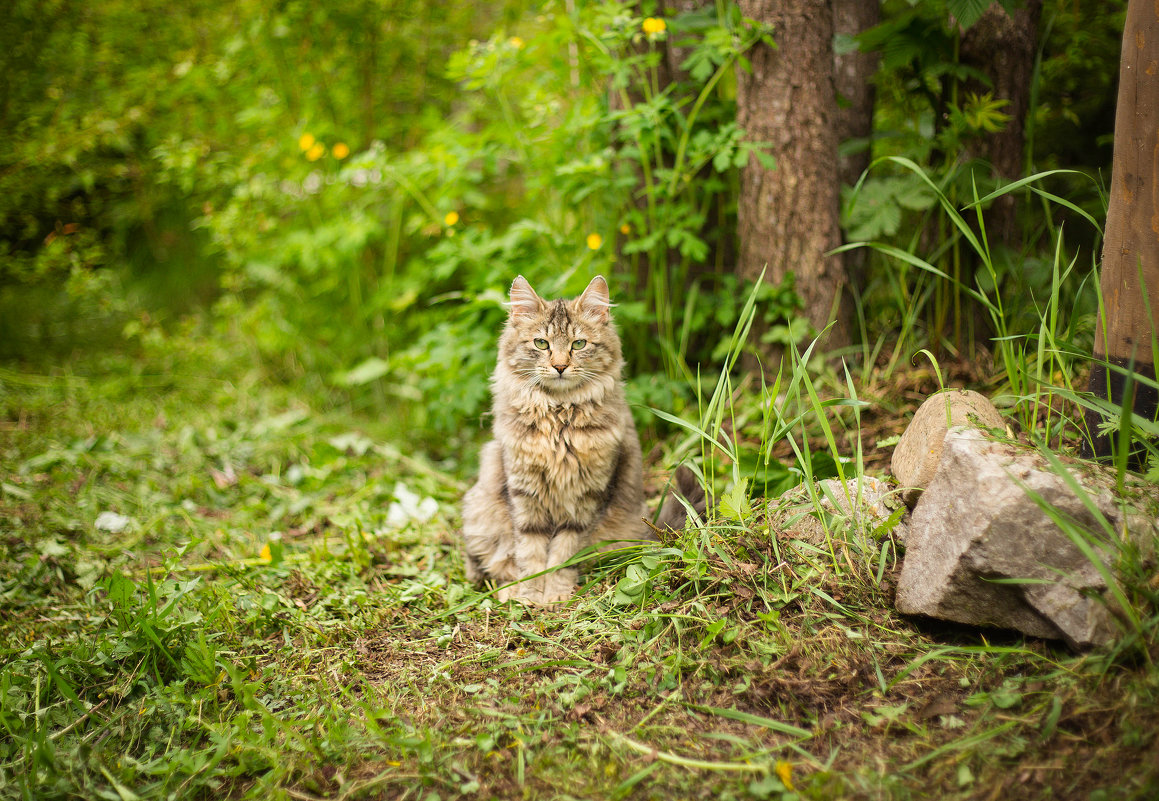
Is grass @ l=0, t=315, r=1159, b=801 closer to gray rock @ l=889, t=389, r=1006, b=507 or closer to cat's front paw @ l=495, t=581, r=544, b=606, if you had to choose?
cat's front paw @ l=495, t=581, r=544, b=606

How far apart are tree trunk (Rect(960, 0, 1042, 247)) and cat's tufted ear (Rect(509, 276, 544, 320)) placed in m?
1.98

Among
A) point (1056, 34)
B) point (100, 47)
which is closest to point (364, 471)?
point (100, 47)

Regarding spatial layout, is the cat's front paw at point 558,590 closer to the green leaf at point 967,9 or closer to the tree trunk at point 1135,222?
the tree trunk at point 1135,222

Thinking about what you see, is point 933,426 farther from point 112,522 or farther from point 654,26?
point 112,522

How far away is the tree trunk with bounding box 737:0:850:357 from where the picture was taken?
2.92 meters

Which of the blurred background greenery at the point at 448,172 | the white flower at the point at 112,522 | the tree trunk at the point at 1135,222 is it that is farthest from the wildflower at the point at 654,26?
the white flower at the point at 112,522

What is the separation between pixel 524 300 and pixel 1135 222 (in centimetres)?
198

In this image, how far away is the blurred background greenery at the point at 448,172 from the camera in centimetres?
298

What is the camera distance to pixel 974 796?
1447 mm

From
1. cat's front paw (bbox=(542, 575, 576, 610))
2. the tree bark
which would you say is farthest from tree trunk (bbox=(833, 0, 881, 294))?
cat's front paw (bbox=(542, 575, 576, 610))

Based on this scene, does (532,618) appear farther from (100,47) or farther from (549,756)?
(100,47)

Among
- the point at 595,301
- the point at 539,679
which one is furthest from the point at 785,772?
the point at 595,301

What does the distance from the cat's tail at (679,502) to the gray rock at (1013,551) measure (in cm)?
79

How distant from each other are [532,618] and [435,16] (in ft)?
12.8
